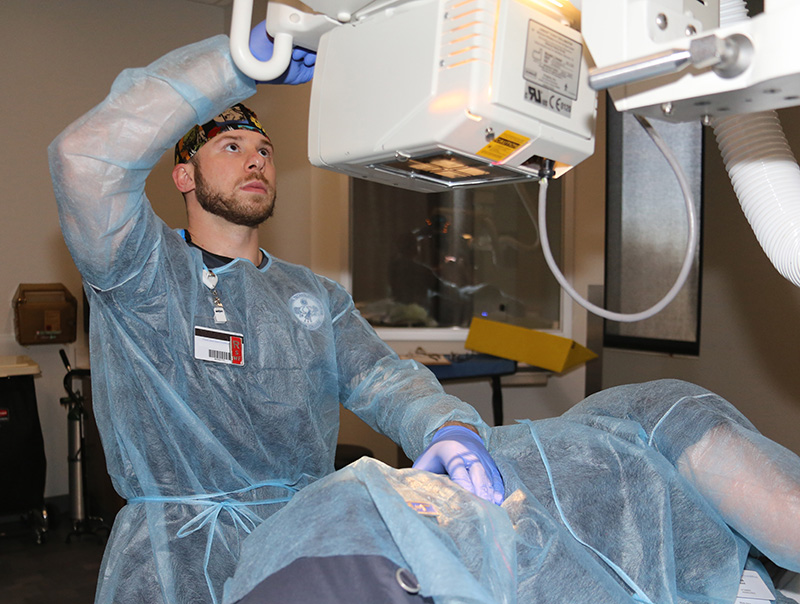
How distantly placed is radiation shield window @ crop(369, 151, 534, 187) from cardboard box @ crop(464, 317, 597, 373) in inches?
110

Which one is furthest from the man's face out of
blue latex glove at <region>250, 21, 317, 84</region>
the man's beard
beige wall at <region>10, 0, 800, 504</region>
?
beige wall at <region>10, 0, 800, 504</region>

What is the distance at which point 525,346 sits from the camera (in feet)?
12.7

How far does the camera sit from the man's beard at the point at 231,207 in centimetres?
171

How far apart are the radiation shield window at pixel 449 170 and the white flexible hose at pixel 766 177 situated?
30 centimetres

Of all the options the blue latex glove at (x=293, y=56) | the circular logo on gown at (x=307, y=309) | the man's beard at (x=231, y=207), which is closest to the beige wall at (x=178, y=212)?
the man's beard at (x=231, y=207)

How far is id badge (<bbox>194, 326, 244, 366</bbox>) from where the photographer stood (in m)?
1.49

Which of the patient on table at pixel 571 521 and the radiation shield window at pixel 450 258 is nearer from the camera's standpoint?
the patient on table at pixel 571 521

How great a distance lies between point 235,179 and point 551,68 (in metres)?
0.98

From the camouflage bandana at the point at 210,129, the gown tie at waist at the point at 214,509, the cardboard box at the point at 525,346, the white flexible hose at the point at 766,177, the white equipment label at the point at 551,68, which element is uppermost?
the camouflage bandana at the point at 210,129

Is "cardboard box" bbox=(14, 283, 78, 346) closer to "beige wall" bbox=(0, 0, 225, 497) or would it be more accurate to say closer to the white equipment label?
"beige wall" bbox=(0, 0, 225, 497)

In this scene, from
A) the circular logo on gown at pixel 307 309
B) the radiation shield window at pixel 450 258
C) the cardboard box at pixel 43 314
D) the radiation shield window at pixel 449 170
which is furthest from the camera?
the radiation shield window at pixel 450 258

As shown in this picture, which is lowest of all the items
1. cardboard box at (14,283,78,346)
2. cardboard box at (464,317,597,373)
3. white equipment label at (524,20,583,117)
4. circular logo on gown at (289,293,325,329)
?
cardboard box at (464,317,597,373)

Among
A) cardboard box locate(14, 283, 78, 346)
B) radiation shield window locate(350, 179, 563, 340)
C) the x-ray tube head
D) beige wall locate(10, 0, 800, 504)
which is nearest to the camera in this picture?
the x-ray tube head

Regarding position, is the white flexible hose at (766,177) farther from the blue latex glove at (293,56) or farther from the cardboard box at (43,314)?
the cardboard box at (43,314)
